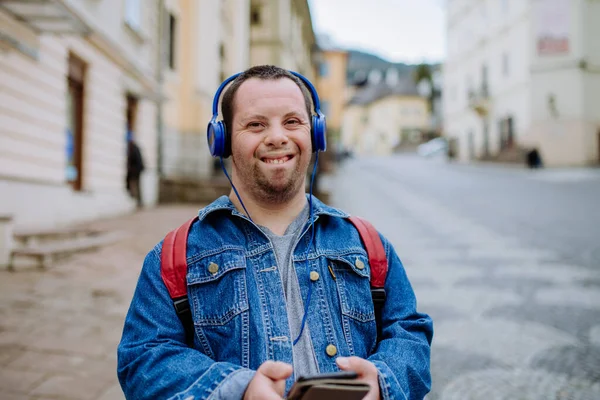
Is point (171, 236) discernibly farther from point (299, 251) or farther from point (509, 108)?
point (509, 108)

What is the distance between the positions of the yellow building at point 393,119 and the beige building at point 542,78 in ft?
96.2

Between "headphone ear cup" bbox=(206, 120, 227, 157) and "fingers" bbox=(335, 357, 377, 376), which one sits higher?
"headphone ear cup" bbox=(206, 120, 227, 157)

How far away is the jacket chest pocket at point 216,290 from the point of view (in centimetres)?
136

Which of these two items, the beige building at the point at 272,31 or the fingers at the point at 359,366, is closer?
the fingers at the point at 359,366

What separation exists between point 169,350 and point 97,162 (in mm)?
9143

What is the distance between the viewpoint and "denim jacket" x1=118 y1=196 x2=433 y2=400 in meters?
1.29

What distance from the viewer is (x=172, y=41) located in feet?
44.7

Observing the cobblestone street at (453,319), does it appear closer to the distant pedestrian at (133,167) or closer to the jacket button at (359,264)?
the jacket button at (359,264)

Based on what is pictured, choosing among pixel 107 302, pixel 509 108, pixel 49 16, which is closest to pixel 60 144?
pixel 49 16

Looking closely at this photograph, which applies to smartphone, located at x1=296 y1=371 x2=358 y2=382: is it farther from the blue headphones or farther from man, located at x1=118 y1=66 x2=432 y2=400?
the blue headphones

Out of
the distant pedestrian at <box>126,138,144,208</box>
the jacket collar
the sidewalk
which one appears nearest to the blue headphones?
the jacket collar

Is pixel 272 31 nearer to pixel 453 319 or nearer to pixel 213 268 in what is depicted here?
pixel 453 319

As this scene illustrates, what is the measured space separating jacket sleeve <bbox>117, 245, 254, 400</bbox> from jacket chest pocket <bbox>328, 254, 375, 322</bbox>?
359 mm

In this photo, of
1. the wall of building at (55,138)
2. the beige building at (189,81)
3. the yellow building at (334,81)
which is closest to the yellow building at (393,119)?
the yellow building at (334,81)
